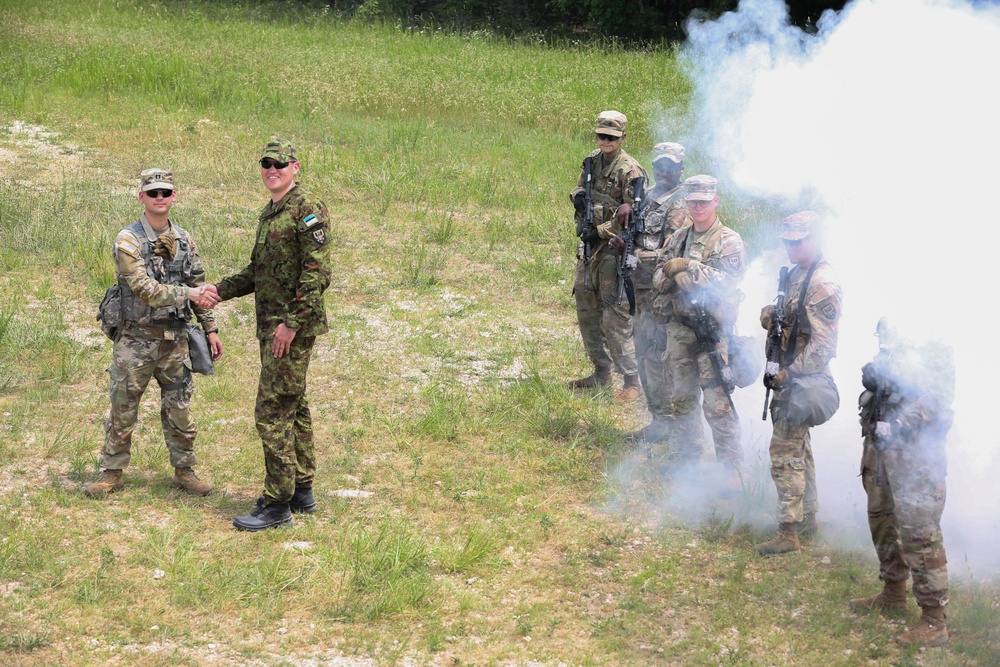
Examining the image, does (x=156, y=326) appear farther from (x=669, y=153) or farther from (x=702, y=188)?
(x=669, y=153)

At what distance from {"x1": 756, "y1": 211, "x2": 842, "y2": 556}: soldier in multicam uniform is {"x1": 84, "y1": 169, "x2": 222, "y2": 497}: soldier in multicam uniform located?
3.23 meters

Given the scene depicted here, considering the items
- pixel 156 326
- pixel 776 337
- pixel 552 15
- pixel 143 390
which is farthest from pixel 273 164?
pixel 552 15

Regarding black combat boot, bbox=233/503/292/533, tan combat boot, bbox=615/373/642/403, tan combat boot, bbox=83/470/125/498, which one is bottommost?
tan combat boot, bbox=83/470/125/498

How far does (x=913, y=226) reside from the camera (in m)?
6.28

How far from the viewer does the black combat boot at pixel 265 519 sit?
19.1ft

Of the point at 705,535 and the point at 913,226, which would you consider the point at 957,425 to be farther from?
the point at 705,535

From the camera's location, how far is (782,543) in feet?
19.5

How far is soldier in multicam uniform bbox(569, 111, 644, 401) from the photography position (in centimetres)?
781

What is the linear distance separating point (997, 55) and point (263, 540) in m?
5.00

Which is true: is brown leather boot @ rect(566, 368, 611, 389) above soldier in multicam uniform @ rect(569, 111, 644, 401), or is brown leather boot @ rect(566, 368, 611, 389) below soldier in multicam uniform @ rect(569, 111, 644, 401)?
below

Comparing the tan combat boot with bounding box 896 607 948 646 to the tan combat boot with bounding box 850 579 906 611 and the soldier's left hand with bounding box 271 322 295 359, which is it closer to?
the tan combat boot with bounding box 850 579 906 611

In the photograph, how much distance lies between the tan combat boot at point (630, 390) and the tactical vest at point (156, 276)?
3.54 metres

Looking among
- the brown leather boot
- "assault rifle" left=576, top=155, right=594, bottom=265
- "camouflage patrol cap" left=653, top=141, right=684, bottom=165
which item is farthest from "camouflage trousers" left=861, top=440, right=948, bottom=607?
"assault rifle" left=576, top=155, right=594, bottom=265

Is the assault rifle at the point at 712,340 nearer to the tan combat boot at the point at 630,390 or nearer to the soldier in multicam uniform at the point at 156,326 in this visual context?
the tan combat boot at the point at 630,390
